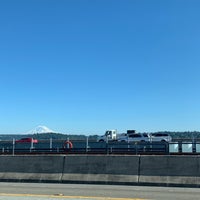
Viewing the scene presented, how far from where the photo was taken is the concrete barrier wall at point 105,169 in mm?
16859

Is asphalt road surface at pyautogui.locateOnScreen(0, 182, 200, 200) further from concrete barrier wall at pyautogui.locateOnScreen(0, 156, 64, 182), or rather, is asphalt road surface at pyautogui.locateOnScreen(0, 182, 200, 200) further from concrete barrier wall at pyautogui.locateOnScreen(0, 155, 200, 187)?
concrete barrier wall at pyautogui.locateOnScreen(0, 156, 64, 182)

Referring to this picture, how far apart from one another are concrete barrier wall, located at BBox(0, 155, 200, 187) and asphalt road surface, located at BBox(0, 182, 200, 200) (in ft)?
3.00

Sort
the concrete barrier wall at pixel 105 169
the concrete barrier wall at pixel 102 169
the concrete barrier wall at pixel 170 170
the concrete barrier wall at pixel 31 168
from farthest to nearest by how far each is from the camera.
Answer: the concrete barrier wall at pixel 31 168 → the concrete barrier wall at pixel 102 169 → the concrete barrier wall at pixel 105 169 → the concrete barrier wall at pixel 170 170

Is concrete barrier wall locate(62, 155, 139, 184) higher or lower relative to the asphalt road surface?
higher

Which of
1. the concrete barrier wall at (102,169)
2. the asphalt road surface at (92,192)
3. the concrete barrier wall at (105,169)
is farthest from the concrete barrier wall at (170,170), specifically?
the asphalt road surface at (92,192)

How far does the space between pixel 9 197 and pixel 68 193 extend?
2.08 meters

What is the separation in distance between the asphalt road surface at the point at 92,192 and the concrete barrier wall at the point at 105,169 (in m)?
0.91

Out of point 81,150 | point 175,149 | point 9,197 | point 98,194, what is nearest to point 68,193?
point 98,194

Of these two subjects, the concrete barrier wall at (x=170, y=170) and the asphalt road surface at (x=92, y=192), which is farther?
the concrete barrier wall at (x=170, y=170)

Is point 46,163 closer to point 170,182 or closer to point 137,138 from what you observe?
point 170,182

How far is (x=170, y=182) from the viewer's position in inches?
655

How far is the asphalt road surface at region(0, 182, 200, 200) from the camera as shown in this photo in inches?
513

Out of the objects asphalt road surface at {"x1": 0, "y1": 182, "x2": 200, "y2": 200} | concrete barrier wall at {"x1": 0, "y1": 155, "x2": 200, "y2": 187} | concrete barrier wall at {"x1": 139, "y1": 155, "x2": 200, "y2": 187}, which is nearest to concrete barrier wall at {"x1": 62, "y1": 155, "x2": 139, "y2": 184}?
concrete barrier wall at {"x1": 0, "y1": 155, "x2": 200, "y2": 187}

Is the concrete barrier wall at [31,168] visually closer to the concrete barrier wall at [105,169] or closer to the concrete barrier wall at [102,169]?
the concrete barrier wall at [105,169]
